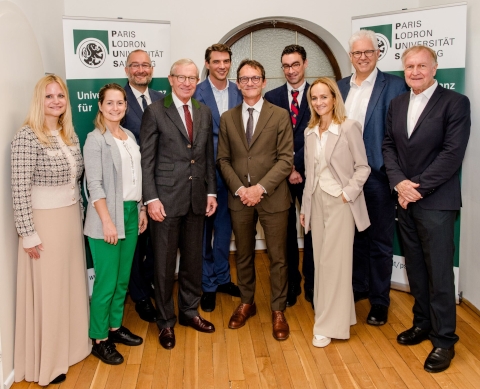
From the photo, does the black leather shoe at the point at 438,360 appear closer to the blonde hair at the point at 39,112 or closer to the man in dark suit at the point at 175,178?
the man in dark suit at the point at 175,178

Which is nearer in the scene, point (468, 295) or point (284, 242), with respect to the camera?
point (284, 242)

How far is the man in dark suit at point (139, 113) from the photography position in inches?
147

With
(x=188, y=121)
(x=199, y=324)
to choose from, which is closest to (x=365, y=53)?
(x=188, y=121)

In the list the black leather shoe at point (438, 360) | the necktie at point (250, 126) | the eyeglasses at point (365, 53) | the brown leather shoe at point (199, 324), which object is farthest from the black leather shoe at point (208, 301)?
the eyeglasses at point (365, 53)

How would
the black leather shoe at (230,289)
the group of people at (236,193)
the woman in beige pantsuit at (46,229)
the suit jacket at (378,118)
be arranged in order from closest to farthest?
1. the woman in beige pantsuit at (46,229)
2. the group of people at (236,193)
3. the suit jacket at (378,118)
4. the black leather shoe at (230,289)

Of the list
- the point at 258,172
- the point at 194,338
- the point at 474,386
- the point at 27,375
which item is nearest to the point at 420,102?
the point at 258,172

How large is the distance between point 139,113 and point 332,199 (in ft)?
5.19

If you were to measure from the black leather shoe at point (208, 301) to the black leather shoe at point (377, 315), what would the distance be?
120cm

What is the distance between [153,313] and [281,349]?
1053mm

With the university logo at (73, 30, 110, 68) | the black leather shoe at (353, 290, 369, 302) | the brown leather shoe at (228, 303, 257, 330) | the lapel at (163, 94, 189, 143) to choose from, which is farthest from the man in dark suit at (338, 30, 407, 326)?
the university logo at (73, 30, 110, 68)

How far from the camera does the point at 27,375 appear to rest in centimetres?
293

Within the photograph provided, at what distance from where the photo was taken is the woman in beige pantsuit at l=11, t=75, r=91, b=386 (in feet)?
8.97

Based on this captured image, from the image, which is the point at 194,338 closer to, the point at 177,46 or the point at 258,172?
the point at 258,172

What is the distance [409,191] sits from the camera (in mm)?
3055
